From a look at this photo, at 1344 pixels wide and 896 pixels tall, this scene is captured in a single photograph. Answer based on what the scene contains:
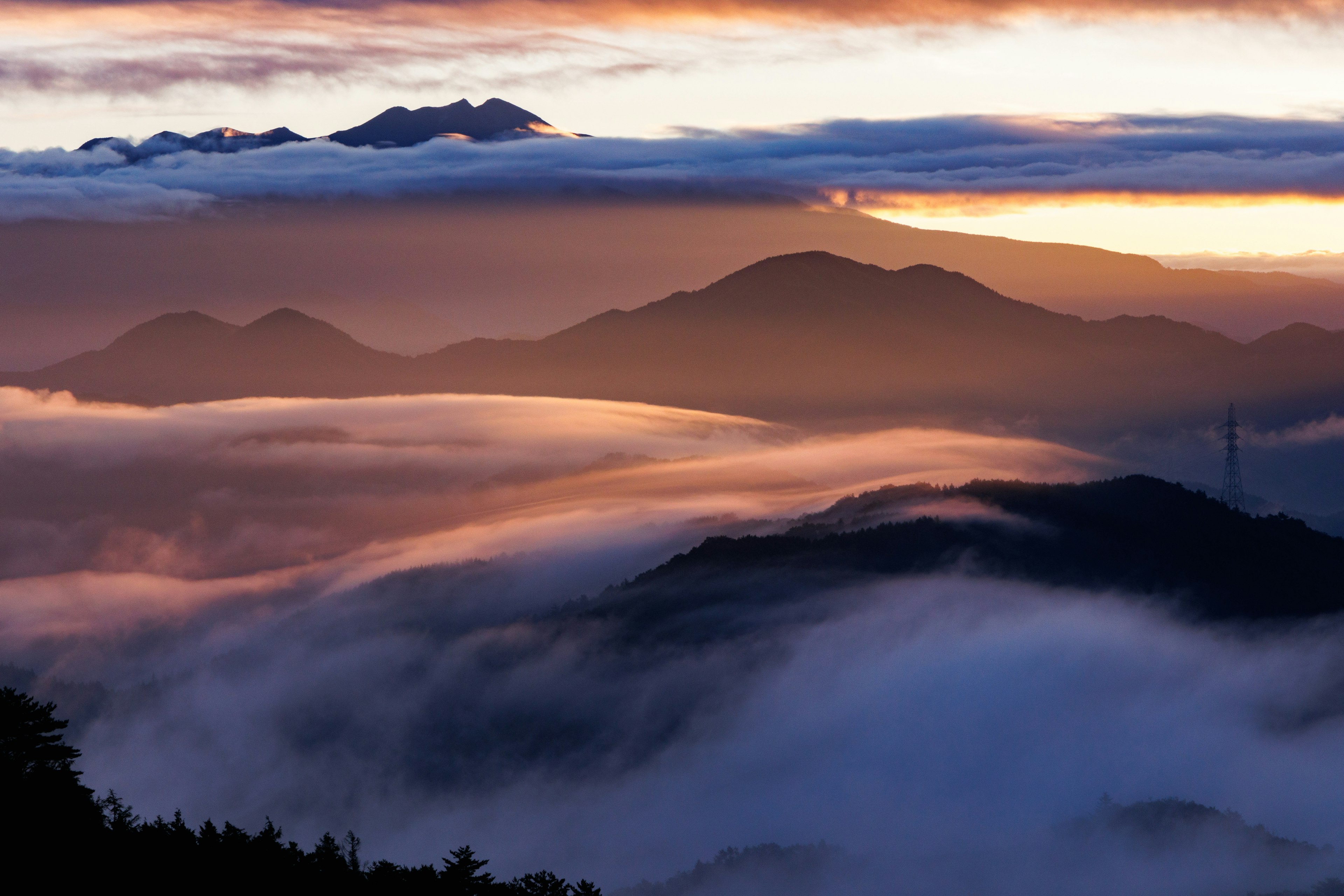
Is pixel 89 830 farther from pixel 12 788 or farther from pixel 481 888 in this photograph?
pixel 481 888

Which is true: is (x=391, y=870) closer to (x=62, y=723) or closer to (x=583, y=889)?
(x=583, y=889)

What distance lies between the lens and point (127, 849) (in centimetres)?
6825

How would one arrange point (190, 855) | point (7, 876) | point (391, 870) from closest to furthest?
1. point (7, 876)
2. point (190, 855)
3. point (391, 870)

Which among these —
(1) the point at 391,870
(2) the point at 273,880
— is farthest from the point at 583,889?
(2) the point at 273,880

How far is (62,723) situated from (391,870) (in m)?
18.2

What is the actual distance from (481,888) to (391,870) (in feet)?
16.9

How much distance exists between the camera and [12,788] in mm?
66000

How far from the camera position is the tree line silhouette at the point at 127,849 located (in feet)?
212

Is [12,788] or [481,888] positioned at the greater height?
[12,788]

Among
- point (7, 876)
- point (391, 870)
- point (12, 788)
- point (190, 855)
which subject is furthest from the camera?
point (391, 870)

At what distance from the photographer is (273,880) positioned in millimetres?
71312

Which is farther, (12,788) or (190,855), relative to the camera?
(190,855)

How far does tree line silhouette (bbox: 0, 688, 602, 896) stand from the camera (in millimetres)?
64562

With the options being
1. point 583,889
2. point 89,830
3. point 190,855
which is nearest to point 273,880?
point 190,855
